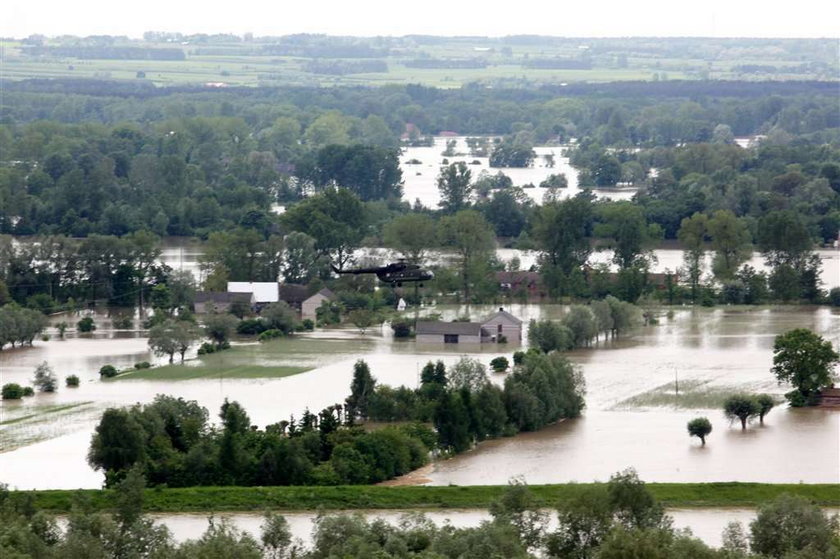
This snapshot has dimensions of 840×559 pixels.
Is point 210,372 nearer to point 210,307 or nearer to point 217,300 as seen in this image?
point 210,307

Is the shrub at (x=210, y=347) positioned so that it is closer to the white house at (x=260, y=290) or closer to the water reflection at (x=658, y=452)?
the white house at (x=260, y=290)

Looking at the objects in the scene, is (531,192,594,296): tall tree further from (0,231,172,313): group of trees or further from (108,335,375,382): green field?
(108,335,375,382): green field

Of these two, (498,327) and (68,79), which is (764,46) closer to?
(68,79)

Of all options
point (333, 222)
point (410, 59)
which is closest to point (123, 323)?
point (333, 222)

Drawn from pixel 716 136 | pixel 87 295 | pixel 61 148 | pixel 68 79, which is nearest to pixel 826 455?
pixel 87 295

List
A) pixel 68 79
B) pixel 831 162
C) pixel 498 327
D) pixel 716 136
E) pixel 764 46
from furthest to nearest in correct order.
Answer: pixel 764 46 → pixel 68 79 → pixel 716 136 → pixel 831 162 → pixel 498 327

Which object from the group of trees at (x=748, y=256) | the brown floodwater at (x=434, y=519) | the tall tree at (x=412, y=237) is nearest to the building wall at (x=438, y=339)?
the group of trees at (x=748, y=256)
